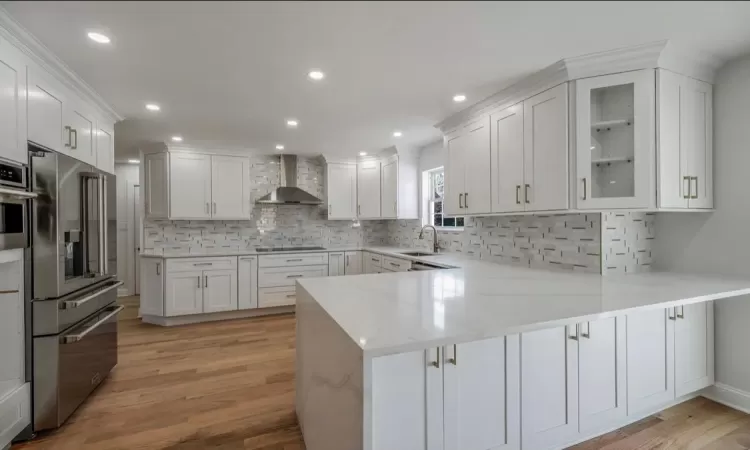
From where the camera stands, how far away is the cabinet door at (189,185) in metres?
4.37

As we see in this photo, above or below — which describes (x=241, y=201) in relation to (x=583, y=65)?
below

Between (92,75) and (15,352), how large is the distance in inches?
68.9

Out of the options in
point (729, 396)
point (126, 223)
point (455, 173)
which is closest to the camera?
point (729, 396)

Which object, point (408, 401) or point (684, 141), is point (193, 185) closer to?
point (408, 401)

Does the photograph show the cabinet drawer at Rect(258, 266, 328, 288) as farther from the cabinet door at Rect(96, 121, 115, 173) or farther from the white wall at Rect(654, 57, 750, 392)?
the white wall at Rect(654, 57, 750, 392)

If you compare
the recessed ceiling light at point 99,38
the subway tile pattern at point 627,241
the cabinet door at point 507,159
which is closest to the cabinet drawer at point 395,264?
the cabinet door at point 507,159

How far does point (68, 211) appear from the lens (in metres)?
2.14

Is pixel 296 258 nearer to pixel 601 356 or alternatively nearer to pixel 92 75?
pixel 92 75

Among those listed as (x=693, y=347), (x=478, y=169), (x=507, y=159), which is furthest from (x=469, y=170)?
(x=693, y=347)

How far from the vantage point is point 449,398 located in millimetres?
1347

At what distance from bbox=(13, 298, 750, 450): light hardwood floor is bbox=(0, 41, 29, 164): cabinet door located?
1.67 metres

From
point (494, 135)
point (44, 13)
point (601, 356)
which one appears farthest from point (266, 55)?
point (601, 356)

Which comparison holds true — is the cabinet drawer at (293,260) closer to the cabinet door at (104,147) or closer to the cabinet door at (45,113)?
the cabinet door at (104,147)

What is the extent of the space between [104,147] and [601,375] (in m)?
3.98
